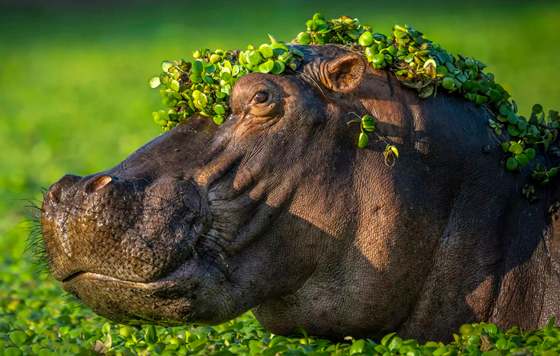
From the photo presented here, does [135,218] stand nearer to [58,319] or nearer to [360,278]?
[360,278]

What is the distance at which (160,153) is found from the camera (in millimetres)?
3781

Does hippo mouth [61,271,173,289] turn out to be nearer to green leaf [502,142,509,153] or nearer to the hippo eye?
the hippo eye

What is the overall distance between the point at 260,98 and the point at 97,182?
0.86 metres

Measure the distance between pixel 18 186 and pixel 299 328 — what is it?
7.29 meters

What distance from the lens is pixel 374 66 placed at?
405 centimetres

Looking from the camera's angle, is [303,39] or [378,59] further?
[303,39]

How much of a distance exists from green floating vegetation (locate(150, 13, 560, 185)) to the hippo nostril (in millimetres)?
636

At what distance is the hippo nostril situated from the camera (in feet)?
11.5

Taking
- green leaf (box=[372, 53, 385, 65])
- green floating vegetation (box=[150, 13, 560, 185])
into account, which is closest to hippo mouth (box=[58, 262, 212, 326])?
green floating vegetation (box=[150, 13, 560, 185])

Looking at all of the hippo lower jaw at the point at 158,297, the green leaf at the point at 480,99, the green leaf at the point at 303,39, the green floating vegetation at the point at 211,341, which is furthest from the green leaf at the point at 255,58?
the green floating vegetation at the point at 211,341

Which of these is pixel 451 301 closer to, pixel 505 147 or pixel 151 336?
pixel 505 147

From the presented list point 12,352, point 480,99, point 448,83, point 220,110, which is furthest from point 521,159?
point 12,352

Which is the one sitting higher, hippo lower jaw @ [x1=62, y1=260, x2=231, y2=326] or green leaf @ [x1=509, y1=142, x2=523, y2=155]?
green leaf @ [x1=509, y1=142, x2=523, y2=155]

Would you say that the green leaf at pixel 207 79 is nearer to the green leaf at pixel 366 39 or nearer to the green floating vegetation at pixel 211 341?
the green leaf at pixel 366 39
